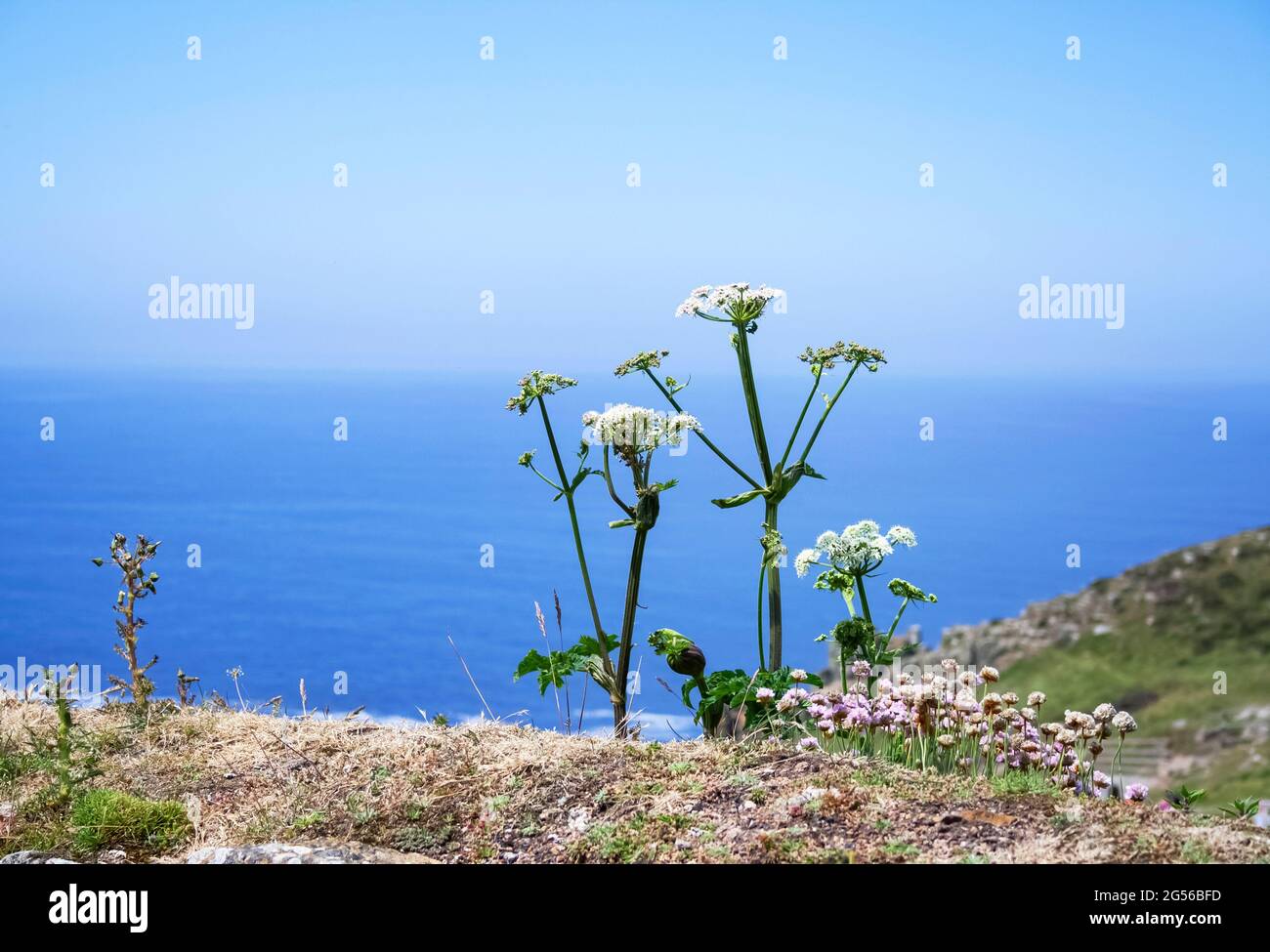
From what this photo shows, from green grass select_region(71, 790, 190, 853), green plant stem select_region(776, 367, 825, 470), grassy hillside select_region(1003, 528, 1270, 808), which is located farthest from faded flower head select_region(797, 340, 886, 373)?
grassy hillside select_region(1003, 528, 1270, 808)

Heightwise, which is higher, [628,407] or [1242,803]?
[628,407]

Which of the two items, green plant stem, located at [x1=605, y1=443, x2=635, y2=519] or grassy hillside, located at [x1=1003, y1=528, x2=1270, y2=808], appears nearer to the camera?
green plant stem, located at [x1=605, y1=443, x2=635, y2=519]

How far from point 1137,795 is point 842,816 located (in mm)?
1244

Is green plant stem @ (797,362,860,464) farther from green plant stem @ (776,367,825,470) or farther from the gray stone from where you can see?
the gray stone

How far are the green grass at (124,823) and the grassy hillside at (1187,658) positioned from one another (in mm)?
11112

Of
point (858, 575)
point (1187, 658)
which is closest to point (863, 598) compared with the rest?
point (858, 575)

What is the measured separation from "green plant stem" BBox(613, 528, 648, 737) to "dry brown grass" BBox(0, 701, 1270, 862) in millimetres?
199

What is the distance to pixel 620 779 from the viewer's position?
465cm

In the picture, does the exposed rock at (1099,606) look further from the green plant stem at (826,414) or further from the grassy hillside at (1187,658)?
the green plant stem at (826,414)

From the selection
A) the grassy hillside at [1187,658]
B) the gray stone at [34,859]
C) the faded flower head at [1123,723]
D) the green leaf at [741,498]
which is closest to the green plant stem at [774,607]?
the green leaf at [741,498]

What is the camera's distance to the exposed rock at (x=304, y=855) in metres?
4.02

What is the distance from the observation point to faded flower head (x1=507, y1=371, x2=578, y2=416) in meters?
5.14
